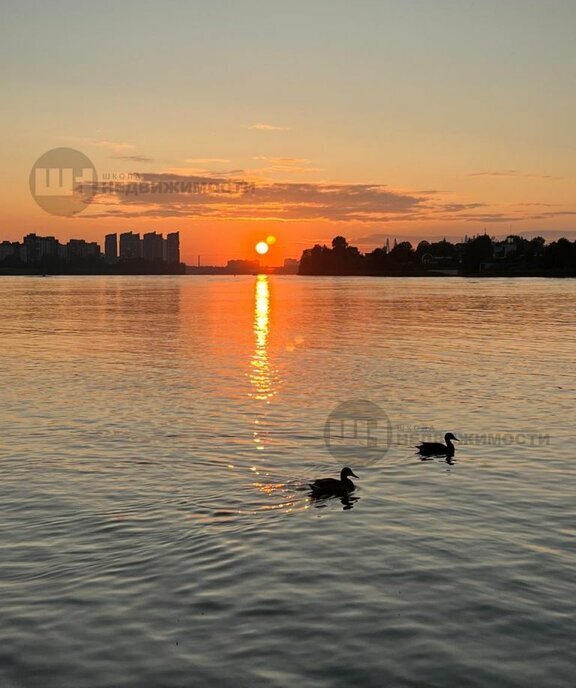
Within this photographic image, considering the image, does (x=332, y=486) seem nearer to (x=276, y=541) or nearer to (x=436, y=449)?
(x=276, y=541)

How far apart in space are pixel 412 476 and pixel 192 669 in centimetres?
1194

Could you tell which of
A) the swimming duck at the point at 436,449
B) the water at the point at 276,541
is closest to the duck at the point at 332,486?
the water at the point at 276,541

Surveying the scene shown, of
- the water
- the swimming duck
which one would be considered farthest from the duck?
the swimming duck

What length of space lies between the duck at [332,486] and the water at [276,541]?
46cm

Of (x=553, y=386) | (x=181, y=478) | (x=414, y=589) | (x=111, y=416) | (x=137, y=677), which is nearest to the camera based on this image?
(x=137, y=677)

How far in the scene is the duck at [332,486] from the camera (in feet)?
63.4

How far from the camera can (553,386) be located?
37.4 m

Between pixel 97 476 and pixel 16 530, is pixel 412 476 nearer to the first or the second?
pixel 97 476

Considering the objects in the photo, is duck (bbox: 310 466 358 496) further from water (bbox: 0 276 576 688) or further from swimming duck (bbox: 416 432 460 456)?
swimming duck (bbox: 416 432 460 456)

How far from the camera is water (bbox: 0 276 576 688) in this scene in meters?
11.3

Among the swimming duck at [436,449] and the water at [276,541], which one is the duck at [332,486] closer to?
the water at [276,541]

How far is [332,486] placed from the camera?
19359 mm

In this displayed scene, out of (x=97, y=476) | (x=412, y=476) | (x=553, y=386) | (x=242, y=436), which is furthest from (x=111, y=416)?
(x=553, y=386)

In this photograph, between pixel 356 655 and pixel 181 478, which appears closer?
pixel 356 655
